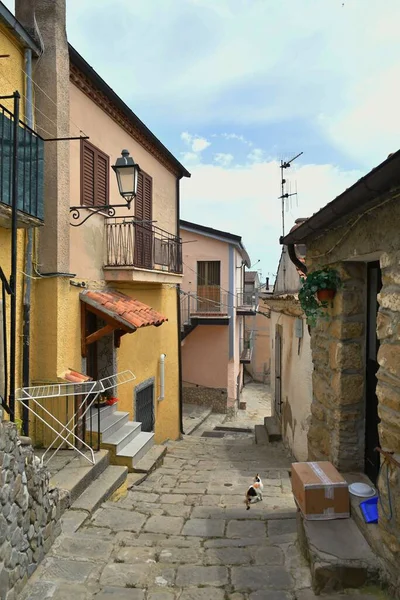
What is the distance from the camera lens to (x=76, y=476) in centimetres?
547

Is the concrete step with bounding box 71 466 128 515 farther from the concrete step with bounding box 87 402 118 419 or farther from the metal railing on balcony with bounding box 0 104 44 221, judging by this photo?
the metal railing on balcony with bounding box 0 104 44 221

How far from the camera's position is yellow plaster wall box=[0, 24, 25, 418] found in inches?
220

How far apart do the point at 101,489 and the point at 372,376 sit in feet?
11.8

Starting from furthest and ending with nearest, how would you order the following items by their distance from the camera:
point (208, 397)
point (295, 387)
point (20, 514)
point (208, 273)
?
point (208, 397) → point (208, 273) → point (295, 387) → point (20, 514)

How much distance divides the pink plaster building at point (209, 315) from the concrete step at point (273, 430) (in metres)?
7.71

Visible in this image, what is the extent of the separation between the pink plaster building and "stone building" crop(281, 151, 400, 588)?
1296 cm

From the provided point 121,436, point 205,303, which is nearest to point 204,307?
point 205,303

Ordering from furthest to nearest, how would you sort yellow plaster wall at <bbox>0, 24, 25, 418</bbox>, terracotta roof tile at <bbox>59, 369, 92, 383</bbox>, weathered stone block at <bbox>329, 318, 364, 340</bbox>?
terracotta roof tile at <bbox>59, 369, 92, 383</bbox> < yellow plaster wall at <bbox>0, 24, 25, 418</bbox> < weathered stone block at <bbox>329, 318, 364, 340</bbox>

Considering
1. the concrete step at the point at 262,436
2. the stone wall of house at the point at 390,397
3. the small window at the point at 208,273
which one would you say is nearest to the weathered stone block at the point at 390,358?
the stone wall of house at the point at 390,397

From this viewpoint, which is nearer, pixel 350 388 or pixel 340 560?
pixel 340 560

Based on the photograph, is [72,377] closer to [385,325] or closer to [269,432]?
[385,325]

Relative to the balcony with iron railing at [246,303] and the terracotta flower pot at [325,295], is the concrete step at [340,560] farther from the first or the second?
the balcony with iron railing at [246,303]

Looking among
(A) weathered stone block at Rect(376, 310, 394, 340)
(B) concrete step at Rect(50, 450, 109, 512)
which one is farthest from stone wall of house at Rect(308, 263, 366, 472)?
(B) concrete step at Rect(50, 450, 109, 512)

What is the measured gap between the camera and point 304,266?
5465mm
